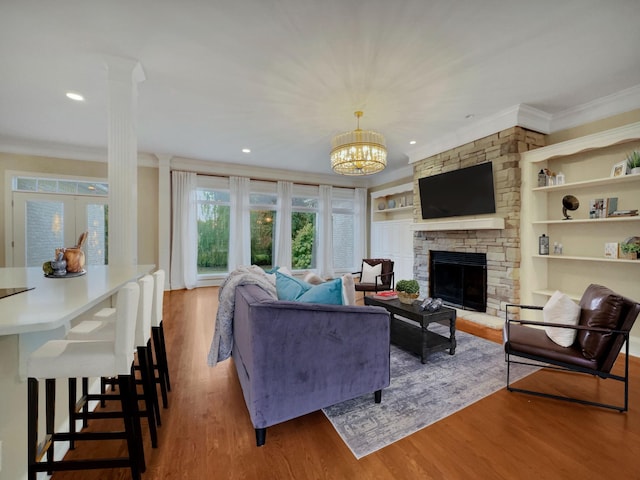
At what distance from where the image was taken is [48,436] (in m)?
1.38

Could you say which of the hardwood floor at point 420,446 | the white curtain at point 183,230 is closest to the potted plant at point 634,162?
the hardwood floor at point 420,446

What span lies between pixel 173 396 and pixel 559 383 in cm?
318

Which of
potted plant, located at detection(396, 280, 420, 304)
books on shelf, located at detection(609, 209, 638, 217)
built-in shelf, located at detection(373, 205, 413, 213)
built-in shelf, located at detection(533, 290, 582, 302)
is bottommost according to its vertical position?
built-in shelf, located at detection(533, 290, 582, 302)

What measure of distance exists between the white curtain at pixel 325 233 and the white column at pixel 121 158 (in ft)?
16.5

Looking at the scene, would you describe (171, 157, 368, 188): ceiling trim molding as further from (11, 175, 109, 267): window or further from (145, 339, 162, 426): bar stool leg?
(145, 339, 162, 426): bar stool leg

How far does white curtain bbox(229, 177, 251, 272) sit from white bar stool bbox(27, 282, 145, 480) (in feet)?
16.6

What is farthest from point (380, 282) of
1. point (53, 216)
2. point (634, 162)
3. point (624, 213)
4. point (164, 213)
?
point (53, 216)

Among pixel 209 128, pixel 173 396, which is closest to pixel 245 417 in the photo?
pixel 173 396

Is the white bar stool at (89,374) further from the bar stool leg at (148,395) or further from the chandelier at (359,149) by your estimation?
the chandelier at (359,149)

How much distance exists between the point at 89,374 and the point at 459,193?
471 centimetres

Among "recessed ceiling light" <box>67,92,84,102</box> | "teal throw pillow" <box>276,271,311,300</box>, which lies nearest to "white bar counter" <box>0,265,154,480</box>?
"teal throw pillow" <box>276,271,311,300</box>

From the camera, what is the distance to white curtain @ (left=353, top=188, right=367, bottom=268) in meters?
7.73

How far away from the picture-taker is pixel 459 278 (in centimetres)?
456

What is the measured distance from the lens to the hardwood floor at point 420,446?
1427 millimetres
